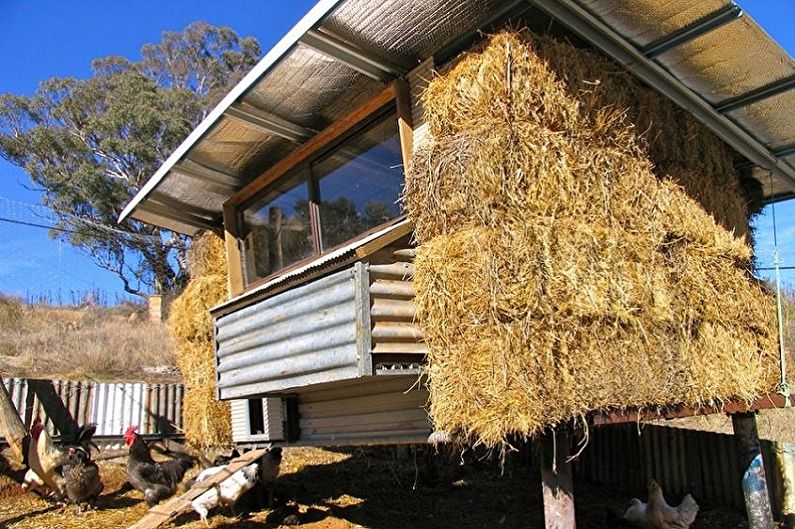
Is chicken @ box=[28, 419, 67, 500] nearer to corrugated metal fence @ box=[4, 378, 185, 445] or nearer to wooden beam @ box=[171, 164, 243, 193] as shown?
corrugated metal fence @ box=[4, 378, 185, 445]

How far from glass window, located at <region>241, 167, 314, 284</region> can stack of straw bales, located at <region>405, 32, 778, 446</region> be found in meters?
2.36

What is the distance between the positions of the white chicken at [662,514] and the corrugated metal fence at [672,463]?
1.50 metres

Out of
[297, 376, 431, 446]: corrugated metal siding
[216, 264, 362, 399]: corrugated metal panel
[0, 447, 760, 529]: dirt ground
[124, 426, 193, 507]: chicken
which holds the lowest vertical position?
[0, 447, 760, 529]: dirt ground

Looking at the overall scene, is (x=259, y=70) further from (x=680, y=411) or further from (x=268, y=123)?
(x=680, y=411)

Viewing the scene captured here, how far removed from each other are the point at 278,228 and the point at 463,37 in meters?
3.55

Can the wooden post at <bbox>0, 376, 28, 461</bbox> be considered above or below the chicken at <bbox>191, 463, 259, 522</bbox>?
above

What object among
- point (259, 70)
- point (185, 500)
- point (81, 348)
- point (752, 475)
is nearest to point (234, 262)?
point (185, 500)

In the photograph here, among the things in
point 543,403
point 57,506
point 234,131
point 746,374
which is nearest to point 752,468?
point 746,374

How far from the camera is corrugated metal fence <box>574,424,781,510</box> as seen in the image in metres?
9.27

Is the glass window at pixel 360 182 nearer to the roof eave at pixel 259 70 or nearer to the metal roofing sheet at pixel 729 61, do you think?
the roof eave at pixel 259 70

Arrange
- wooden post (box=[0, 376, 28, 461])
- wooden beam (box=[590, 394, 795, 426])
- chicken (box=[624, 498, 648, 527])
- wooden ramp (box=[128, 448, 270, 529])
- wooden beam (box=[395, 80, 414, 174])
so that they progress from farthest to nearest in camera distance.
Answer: wooden post (box=[0, 376, 28, 461]) < chicken (box=[624, 498, 648, 527]) < wooden ramp (box=[128, 448, 270, 529]) < wooden beam (box=[395, 80, 414, 174]) < wooden beam (box=[590, 394, 795, 426])

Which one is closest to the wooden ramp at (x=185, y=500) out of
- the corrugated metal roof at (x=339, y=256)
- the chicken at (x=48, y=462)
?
the corrugated metal roof at (x=339, y=256)

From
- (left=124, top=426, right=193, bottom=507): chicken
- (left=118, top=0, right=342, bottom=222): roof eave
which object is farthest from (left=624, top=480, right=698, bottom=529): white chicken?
(left=124, top=426, right=193, bottom=507): chicken

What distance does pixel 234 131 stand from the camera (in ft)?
24.5
